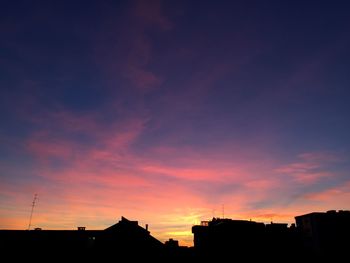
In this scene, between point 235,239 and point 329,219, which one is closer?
point 235,239

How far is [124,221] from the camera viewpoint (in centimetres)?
4444

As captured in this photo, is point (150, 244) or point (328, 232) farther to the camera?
point (328, 232)

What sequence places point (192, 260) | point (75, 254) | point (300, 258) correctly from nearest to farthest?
point (75, 254)
point (192, 260)
point (300, 258)

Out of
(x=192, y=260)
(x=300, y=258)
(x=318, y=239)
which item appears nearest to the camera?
(x=192, y=260)

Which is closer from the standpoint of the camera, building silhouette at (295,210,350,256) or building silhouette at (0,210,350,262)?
building silhouette at (0,210,350,262)

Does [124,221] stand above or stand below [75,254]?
above

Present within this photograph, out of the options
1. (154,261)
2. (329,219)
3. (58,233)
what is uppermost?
(329,219)

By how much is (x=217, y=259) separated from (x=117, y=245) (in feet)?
57.0

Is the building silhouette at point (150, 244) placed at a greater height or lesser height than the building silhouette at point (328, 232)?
lesser

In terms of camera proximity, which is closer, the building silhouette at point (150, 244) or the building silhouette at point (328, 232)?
the building silhouette at point (150, 244)

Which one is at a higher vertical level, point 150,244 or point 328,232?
point 328,232

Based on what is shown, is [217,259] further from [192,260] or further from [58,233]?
[58,233]

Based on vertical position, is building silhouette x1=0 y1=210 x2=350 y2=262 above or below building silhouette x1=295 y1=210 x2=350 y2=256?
below

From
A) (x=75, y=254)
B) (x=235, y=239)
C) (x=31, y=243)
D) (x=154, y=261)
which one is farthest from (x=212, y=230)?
(x=31, y=243)
